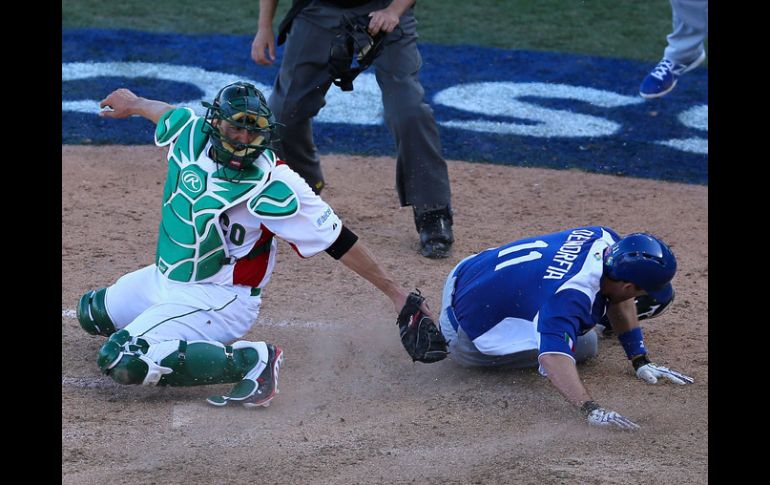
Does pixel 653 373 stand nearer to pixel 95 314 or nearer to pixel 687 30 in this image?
pixel 95 314

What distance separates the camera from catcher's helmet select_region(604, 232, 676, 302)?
4250 mm

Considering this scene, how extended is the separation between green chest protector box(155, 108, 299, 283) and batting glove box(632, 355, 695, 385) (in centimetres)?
170

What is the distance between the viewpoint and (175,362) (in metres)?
4.34

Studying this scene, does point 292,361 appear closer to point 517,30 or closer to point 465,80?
point 465,80

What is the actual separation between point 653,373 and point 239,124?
6.97ft

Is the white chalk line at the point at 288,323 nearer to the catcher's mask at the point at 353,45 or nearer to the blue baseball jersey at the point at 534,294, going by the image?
the blue baseball jersey at the point at 534,294

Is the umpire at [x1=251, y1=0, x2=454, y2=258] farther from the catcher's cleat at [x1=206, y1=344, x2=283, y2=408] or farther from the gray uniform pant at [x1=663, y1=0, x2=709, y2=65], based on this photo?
the gray uniform pant at [x1=663, y1=0, x2=709, y2=65]

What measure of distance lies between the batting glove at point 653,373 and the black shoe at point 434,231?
175 cm

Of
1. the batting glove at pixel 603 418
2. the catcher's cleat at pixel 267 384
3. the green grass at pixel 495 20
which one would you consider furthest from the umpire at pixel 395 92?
the green grass at pixel 495 20

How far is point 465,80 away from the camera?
32.5 feet

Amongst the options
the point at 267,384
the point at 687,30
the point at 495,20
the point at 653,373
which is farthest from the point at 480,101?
the point at 267,384

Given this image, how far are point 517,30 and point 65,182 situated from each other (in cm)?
604

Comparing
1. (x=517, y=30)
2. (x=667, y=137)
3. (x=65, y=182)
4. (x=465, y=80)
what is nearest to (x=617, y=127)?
(x=667, y=137)

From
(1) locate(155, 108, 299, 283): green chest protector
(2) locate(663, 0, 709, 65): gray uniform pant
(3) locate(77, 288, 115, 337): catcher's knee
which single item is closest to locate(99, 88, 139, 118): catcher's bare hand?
(1) locate(155, 108, 299, 283): green chest protector
